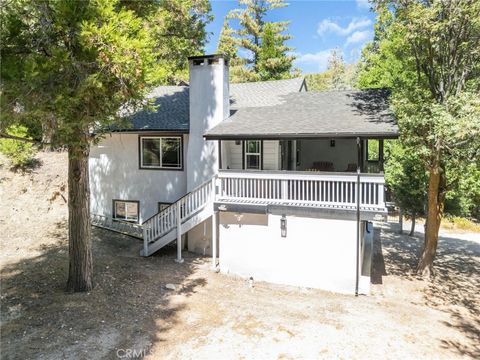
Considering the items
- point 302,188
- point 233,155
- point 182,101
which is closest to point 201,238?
point 233,155

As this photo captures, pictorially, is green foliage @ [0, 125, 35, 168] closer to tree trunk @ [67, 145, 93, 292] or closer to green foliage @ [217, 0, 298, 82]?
tree trunk @ [67, 145, 93, 292]

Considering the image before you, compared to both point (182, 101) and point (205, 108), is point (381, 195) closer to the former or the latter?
point (205, 108)

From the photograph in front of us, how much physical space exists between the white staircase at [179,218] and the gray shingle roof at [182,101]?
2946mm

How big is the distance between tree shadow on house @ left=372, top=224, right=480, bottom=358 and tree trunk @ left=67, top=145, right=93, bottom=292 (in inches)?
379

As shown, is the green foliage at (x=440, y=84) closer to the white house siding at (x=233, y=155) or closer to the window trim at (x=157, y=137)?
the white house siding at (x=233, y=155)

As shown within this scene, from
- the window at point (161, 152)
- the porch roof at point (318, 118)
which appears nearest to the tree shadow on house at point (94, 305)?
the window at point (161, 152)

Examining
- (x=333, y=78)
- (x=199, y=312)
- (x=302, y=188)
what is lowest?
(x=199, y=312)

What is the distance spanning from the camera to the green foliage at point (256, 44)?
36906 millimetres

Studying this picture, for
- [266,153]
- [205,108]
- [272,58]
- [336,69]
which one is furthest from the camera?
[336,69]

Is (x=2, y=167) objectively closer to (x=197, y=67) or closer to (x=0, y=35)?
(x=197, y=67)

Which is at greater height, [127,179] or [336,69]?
[336,69]

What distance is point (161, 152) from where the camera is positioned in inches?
618

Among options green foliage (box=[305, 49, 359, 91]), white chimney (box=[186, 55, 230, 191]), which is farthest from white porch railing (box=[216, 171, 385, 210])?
green foliage (box=[305, 49, 359, 91])

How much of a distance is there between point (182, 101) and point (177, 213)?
250 inches
